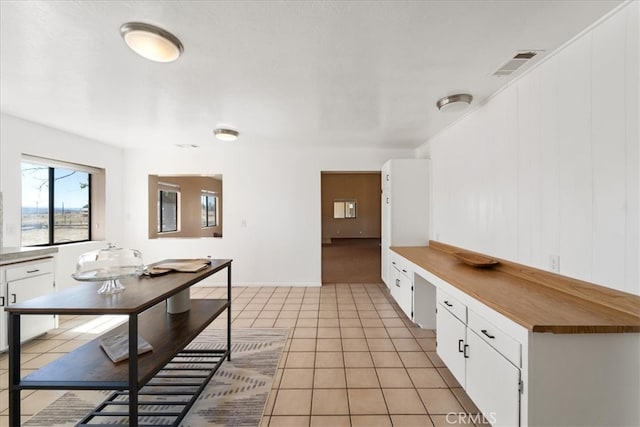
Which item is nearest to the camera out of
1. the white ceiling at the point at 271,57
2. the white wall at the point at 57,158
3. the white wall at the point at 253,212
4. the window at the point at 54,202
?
the white ceiling at the point at 271,57

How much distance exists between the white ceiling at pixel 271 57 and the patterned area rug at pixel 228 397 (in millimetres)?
2447

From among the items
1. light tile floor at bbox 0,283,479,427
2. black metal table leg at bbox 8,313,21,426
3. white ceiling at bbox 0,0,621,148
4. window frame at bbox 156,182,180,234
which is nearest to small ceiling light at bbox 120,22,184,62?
white ceiling at bbox 0,0,621,148

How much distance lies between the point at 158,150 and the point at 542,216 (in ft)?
17.9

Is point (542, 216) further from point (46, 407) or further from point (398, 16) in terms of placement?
point (46, 407)

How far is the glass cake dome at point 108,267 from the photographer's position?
5.05 ft

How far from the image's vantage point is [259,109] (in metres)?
2.96

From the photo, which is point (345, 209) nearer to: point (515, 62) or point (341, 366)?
point (341, 366)

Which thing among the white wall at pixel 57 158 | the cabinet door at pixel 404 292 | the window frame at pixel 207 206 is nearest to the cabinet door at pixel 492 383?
the cabinet door at pixel 404 292

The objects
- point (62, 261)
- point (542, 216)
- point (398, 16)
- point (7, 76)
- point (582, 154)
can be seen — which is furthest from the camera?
point (62, 261)

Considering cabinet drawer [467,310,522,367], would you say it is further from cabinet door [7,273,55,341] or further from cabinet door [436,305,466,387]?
cabinet door [7,273,55,341]

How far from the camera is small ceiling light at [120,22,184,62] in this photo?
157cm

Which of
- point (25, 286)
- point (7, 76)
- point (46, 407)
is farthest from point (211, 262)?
point (7, 76)

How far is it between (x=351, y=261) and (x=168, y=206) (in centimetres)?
483
